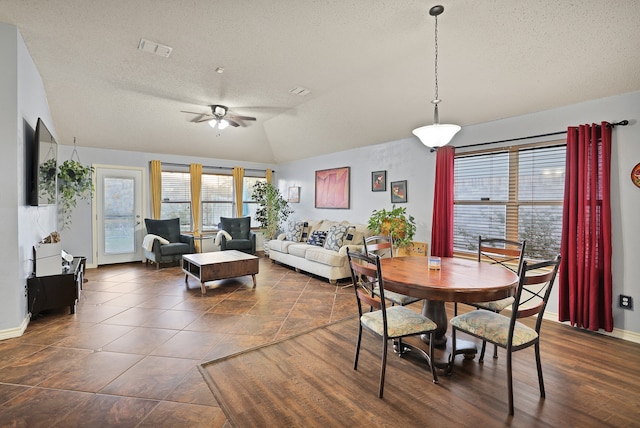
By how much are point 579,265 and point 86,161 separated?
304 inches

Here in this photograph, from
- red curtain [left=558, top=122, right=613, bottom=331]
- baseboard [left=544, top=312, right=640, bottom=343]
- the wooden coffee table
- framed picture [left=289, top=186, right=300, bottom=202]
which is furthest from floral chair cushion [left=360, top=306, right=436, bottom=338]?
framed picture [left=289, top=186, right=300, bottom=202]

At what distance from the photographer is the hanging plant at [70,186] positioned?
16.6 feet

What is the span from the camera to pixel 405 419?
6.20ft

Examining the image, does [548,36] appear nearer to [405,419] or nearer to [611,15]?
[611,15]

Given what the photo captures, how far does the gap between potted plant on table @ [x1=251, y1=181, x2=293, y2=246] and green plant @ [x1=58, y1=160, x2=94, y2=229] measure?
3305 millimetres

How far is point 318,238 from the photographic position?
5.90 metres

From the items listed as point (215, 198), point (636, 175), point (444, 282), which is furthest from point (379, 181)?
point (215, 198)

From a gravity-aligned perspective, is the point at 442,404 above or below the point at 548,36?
below

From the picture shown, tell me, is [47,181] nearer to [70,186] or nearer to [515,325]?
[70,186]

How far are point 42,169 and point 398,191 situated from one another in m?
4.73

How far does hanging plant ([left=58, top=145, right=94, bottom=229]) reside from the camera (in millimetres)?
5062

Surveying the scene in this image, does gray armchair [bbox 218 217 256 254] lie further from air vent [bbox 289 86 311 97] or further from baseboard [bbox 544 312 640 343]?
baseboard [bbox 544 312 640 343]

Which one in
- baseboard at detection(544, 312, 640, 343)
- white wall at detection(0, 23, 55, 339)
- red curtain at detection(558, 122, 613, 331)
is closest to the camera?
white wall at detection(0, 23, 55, 339)

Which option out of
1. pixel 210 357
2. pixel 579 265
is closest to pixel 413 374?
pixel 210 357
